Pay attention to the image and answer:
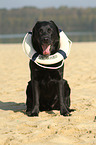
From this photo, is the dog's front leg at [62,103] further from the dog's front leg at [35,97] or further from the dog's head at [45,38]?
the dog's head at [45,38]

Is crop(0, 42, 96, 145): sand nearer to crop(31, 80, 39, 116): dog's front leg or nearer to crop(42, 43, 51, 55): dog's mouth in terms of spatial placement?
crop(31, 80, 39, 116): dog's front leg

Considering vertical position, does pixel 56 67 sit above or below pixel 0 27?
above

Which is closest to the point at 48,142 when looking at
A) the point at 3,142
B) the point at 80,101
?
the point at 3,142

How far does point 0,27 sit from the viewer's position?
4333 inches

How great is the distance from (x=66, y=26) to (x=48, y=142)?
110293mm

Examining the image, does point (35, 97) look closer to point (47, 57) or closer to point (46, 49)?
point (47, 57)

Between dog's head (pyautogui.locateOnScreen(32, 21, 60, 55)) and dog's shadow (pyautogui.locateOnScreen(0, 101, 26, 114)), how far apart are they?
1.03 m

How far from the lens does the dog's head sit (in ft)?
10.9

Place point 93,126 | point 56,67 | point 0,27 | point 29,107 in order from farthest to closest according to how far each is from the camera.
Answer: point 0,27, point 29,107, point 56,67, point 93,126

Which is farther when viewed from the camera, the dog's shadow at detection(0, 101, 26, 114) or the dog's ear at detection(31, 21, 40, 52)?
the dog's shadow at detection(0, 101, 26, 114)

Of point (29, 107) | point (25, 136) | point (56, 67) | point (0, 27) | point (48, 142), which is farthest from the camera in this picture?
point (0, 27)

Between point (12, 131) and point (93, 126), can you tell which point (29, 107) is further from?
point (93, 126)

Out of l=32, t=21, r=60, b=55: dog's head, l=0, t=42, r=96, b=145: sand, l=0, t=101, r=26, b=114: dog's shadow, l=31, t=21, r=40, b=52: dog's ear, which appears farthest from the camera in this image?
l=0, t=101, r=26, b=114: dog's shadow

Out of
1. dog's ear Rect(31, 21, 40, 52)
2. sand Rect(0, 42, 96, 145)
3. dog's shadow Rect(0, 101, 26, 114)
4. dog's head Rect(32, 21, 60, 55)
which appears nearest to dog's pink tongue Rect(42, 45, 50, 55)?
dog's head Rect(32, 21, 60, 55)
